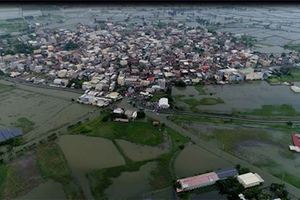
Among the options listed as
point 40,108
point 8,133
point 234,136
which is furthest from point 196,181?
point 40,108

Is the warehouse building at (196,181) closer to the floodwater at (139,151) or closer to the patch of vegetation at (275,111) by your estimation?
the floodwater at (139,151)

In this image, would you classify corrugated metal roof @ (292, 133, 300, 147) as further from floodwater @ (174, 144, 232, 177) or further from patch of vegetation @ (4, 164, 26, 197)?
patch of vegetation @ (4, 164, 26, 197)

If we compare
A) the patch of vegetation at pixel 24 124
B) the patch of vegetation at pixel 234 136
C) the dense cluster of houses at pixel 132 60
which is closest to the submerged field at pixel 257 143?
the patch of vegetation at pixel 234 136

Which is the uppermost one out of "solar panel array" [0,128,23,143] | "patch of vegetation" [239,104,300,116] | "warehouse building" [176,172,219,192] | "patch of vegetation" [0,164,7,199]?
"patch of vegetation" [239,104,300,116]

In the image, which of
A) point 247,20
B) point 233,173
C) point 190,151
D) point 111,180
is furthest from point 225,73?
point 247,20

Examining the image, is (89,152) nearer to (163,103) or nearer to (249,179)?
(163,103)

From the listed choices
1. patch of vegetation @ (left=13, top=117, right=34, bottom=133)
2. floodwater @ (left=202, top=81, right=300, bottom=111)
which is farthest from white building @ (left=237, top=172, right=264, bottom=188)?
patch of vegetation @ (left=13, top=117, right=34, bottom=133)
